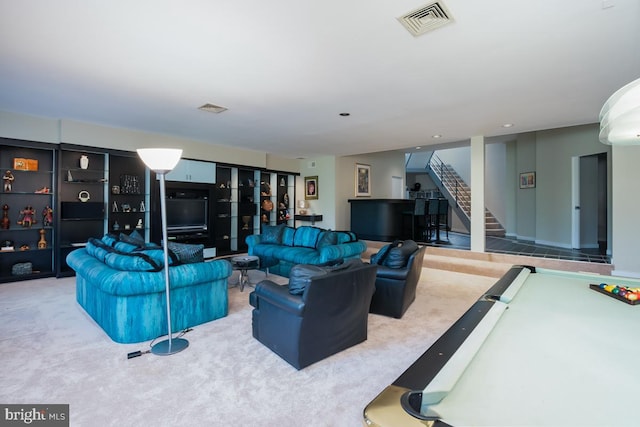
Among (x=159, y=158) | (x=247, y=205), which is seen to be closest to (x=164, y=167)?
(x=159, y=158)

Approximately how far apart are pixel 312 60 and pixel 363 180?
20.4ft

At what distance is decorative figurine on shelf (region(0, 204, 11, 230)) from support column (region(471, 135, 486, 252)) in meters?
8.10

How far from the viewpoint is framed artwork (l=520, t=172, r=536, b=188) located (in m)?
7.51

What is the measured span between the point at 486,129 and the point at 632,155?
80.8 inches

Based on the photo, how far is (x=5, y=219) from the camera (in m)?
4.70

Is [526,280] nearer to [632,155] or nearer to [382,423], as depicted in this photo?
[382,423]

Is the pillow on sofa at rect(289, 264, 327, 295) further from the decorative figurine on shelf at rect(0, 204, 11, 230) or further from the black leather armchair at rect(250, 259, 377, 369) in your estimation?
the decorative figurine on shelf at rect(0, 204, 11, 230)

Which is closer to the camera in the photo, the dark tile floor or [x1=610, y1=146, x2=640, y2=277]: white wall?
[x1=610, y1=146, x2=640, y2=277]: white wall

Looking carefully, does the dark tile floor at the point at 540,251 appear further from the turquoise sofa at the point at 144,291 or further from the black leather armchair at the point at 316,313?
the turquoise sofa at the point at 144,291

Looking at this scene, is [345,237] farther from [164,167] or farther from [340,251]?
[164,167]

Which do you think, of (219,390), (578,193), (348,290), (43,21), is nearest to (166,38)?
(43,21)

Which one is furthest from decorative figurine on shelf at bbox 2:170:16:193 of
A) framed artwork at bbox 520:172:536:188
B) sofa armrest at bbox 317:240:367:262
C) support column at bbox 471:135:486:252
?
framed artwork at bbox 520:172:536:188

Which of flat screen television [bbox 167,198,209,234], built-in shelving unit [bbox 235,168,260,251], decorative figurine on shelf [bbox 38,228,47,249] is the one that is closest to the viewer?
decorative figurine on shelf [bbox 38,228,47,249]

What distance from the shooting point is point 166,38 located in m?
2.47
